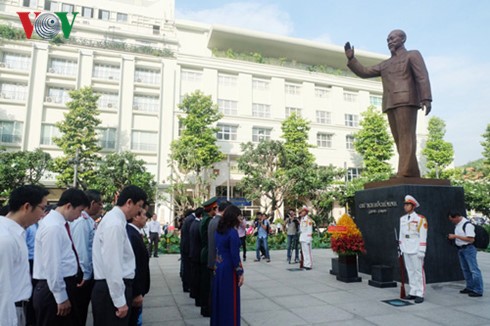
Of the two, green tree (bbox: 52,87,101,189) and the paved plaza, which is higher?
green tree (bbox: 52,87,101,189)

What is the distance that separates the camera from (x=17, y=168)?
2158 centimetres

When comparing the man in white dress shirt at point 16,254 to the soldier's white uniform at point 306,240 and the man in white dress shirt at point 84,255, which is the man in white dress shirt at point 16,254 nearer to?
the man in white dress shirt at point 84,255

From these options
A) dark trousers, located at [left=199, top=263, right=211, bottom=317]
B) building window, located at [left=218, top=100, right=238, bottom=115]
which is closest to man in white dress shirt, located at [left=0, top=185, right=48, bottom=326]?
dark trousers, located at [left=199, top=263, right=211, bottom=317]

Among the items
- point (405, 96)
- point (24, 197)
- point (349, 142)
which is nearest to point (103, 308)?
point (24, 197)

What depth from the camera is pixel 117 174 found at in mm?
24016

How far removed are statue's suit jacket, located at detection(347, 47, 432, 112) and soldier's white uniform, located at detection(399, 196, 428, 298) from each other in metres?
3.07

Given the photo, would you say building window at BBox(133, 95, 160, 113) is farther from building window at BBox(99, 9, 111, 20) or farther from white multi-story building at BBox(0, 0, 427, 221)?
building window at BBox(99, 9, 111, 20)

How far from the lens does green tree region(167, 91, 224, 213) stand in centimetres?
2638

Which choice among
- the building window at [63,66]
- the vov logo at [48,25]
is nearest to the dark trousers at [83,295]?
the vov logo at [48,25]

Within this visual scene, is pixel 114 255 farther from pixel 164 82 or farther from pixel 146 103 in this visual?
pixel 146 103

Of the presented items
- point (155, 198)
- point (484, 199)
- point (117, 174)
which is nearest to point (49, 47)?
point (117, 174)

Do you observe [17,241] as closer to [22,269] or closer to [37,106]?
[22,269]

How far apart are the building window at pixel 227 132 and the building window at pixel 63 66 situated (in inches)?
606

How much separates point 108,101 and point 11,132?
8718 millimetres
